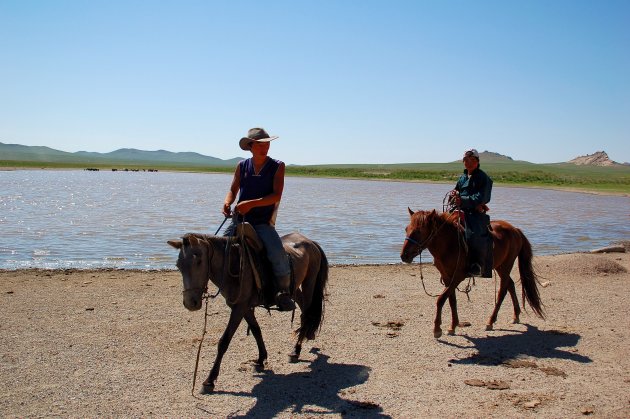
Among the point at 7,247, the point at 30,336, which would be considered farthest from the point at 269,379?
the point at 7,247

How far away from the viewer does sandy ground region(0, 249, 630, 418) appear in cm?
587

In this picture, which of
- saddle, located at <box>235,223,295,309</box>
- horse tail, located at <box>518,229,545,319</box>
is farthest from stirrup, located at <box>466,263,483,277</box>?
saddle, located at <box>235,223,295,309</box>

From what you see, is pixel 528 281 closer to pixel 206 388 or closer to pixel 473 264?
pixel 473 264

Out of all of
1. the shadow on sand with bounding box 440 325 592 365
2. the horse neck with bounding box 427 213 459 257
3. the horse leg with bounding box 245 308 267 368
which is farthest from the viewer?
the horse neck with bounding box 427 213 459 257

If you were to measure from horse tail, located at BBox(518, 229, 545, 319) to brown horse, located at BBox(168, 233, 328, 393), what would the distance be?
150 inches

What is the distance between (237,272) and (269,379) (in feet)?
4.37

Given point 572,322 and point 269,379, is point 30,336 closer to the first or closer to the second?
point 269,379

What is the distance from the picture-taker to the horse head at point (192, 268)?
5781mm

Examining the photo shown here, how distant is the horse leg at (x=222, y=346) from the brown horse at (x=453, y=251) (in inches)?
109

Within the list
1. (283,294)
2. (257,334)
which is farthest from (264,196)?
(257,334)

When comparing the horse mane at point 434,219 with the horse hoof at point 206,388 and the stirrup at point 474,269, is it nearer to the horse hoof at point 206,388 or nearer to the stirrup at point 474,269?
the stirrup at point 474,269

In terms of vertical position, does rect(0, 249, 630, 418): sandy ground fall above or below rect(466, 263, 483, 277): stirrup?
below

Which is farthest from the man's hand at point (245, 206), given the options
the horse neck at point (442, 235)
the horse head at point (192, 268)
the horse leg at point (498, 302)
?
the horse leg at point (498, 302)

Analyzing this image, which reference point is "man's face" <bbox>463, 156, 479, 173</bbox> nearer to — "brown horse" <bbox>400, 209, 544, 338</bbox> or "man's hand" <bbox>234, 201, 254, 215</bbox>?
"brown horse" <bbox>400, 209, 544, 338</bbox>
